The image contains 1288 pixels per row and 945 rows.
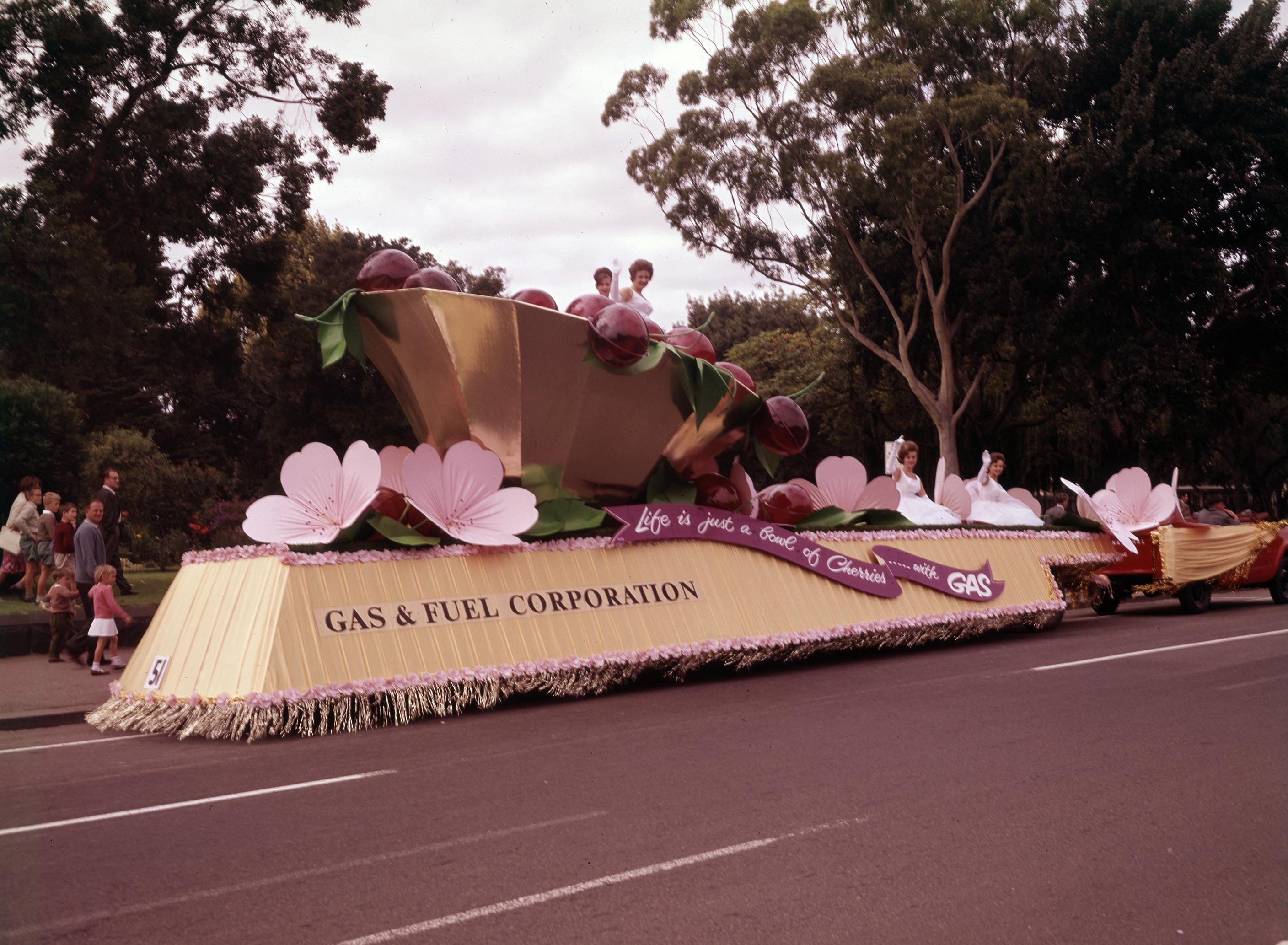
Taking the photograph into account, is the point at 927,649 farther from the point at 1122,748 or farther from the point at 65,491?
the point at 65,491

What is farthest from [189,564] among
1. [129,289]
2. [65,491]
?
[129,289]

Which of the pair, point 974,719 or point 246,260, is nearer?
point 974,719

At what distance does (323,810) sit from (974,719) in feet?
13.7

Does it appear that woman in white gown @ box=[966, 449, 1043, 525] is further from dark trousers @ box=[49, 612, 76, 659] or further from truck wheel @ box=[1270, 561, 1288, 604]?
dark trousers @ box=[49, 612, 76, 659]

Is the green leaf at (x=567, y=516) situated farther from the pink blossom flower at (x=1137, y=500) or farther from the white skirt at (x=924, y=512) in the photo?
the pink blossom flower at (x=1137, y=500)

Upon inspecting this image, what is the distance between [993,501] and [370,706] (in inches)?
336

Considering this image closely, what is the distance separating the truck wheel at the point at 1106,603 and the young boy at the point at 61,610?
12.9 m

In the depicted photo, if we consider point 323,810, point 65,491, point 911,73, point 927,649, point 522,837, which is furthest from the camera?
point 911,73

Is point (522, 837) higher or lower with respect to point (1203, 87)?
lower

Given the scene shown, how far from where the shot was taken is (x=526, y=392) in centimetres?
923

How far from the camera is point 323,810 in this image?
5.21 meters

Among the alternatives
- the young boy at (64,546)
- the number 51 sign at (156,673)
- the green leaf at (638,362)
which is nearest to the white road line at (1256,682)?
the green leaf at (638,362)

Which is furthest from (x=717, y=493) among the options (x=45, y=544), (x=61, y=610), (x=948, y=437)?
(x=948, y=437)

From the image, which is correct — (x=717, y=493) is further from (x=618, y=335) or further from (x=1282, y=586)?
(x=1282, y=586)
